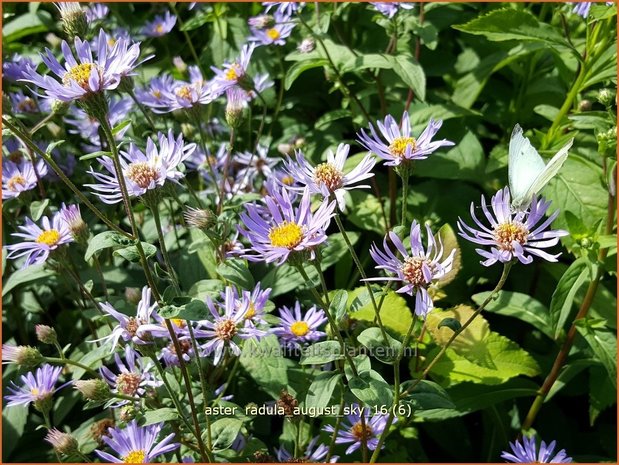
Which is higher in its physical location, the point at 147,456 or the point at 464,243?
the point at 464,243

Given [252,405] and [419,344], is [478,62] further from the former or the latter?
[252,405]

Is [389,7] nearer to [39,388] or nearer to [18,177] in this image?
[18,177]

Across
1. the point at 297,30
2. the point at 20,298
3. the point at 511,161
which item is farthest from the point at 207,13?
the point at 511,161

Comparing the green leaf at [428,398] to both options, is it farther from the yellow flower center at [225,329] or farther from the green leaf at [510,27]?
the green leaf at [510,27]

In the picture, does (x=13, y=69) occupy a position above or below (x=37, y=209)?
above

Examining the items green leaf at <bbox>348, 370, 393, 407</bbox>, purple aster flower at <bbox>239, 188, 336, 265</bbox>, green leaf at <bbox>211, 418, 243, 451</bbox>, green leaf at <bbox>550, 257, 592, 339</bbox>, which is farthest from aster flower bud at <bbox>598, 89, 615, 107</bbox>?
green leaf at <bbox>211, 418, 243, 451</bbox>

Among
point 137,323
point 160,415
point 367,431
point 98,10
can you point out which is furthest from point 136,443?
point 98,10
